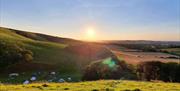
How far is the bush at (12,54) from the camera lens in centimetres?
9644

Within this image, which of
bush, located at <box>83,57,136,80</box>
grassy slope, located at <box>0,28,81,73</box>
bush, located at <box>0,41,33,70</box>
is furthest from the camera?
grassy slope, located at <box>0,28,81,73</box>

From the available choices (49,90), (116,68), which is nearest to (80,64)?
(116,68)

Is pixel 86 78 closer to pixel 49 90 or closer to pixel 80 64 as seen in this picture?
pixel 49 90

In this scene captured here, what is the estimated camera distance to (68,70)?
93.8 m

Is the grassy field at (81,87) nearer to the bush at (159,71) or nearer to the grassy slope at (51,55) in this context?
the bush at (159,71)

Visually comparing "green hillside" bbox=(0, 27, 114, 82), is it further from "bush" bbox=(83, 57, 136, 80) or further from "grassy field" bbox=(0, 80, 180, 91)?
"grassy field" bbox=(0, 80, 180, 91)

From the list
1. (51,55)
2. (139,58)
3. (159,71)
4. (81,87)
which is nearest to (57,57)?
(51,55)

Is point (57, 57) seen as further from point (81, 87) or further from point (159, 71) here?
point (81, 87)

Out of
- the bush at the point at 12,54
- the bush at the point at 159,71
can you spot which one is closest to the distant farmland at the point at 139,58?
the bush at the point at 159,71

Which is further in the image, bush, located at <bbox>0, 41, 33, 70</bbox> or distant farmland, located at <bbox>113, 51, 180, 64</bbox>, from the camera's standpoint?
bush, located at <bbox>0, 41, 33, 70</bbox>

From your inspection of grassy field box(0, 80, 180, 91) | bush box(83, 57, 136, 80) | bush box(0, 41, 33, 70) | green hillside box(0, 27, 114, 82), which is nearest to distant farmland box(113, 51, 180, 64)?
green hillside box(0, 27, 114, 82)

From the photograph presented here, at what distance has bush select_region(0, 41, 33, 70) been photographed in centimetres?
9644

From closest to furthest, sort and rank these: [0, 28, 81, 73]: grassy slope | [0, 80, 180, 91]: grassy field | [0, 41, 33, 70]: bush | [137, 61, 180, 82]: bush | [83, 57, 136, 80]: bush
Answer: [0, 80, 180, 91]: grassy field, [83, 57, 136, 80]: bush, [137, 61, 180, 82]: bush, [0, 41, 33, 70]: bush, [0, 28, 81, 73]: grassy slope

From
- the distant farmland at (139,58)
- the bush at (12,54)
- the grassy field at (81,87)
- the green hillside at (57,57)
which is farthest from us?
the bush at (12,54)
